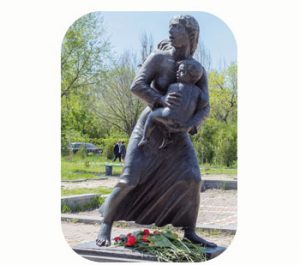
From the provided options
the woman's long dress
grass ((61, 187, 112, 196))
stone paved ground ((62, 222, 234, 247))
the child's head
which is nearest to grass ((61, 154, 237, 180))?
grass ((61, 187, 112, 196))

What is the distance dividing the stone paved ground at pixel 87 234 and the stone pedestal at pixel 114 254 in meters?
1.68

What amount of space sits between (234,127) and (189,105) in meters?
12.9

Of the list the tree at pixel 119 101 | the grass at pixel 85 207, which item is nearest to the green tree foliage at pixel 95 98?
the tree at pixel 119 101

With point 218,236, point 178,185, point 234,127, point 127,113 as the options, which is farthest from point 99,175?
point 178,185

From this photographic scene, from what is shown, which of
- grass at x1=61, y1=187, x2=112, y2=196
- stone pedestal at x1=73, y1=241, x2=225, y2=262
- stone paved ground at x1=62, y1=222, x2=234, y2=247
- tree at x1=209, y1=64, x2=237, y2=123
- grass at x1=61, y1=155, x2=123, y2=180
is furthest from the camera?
tree at x1=209, y1=64, x2=237, y2=123

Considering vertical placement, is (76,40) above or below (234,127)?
above

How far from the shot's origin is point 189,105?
5.11 metres

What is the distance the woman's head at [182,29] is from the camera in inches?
205

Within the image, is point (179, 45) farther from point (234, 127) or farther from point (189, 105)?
point (234, 127)

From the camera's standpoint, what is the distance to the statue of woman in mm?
5191

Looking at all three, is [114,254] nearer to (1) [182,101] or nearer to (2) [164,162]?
(2) [164,162]

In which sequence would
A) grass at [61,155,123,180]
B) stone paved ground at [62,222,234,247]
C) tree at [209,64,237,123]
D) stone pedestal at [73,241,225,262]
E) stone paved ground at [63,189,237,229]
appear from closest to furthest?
stone pedestal at [73,241,225,262]
stone paved ground at [62,222,234,247]
stone paved ground at [63,189,237,229]
grass at [61,155,123,180]
tree at [209,64,237,123]

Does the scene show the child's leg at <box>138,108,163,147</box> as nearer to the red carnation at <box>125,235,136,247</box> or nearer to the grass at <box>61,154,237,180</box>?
the red carnation at <box>125,235,136,247</box>

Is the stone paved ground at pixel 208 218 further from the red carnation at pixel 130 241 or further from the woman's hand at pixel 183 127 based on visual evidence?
the woman's hand at pixel 183 127
